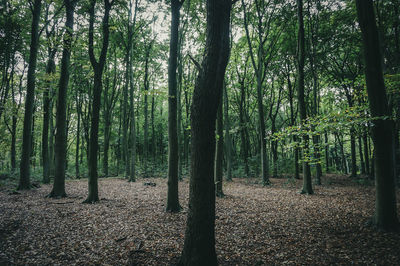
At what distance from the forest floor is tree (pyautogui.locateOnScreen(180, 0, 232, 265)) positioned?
3.38 feet

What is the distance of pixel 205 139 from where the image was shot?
3230 millimetres

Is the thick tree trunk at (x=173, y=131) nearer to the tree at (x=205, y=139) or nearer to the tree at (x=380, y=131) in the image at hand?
the tree at (x=205, y=139)

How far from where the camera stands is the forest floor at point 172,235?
159 inches

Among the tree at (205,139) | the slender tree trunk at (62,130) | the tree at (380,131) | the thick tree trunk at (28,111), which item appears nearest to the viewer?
the tree at (205,139)

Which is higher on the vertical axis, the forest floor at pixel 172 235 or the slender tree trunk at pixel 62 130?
the slender tree trunk at pixel 62 130

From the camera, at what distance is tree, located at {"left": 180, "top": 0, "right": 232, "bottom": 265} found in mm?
3234

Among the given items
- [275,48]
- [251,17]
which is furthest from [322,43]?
[251,17]

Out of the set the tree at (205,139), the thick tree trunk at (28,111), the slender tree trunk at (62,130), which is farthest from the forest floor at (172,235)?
the thick tree trunk at (28,111)

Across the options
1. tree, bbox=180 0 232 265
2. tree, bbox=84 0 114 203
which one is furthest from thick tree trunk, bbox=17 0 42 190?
tree, bbox=180 0 232 265

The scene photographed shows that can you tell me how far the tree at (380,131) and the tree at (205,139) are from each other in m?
4.52

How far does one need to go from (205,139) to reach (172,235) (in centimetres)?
336

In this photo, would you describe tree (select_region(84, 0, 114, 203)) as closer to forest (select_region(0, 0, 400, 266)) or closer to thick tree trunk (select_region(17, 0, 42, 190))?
forest (select_region(0, 0, 400, 266))

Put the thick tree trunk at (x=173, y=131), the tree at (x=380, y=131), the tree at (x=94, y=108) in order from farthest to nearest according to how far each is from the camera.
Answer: the tree at (x=94, y=108) → the thick tree trunk at (x=173, y=131) → the tree at (x=380, y=131)

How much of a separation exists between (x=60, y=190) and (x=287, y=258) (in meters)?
10.3
